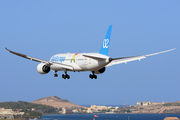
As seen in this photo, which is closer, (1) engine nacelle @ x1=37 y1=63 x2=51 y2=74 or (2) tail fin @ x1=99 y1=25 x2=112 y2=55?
(2) tail fin @ x1=99 y1=25 x2=112 y2=55

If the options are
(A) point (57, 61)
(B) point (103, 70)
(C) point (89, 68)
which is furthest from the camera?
(A) point (57, 61)

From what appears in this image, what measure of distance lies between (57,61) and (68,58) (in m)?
4.31

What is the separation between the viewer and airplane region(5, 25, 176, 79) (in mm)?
61494

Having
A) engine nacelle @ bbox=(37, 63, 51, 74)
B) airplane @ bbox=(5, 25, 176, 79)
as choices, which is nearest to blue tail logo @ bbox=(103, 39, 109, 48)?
airplane @ bbox=(5, 25, 176, 79)

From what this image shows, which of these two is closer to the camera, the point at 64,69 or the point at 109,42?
the point at 109,42

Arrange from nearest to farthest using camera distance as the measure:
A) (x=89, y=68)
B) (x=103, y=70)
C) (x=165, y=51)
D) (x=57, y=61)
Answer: (x=165, y=51) < (x=89, y=68) < (x=103, y=70) < (x=57, y=61)

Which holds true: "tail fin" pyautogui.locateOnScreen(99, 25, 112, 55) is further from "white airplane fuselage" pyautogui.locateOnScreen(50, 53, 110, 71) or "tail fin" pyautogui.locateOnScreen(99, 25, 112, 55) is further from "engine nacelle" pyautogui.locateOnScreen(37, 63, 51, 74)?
"engine nacelle" pyautogui.locateOnScreen(37, 63, 51, 74)

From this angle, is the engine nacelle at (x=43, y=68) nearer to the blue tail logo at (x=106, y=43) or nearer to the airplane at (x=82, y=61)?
the airplane at (x=82, y=61)

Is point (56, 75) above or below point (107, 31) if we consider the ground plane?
below

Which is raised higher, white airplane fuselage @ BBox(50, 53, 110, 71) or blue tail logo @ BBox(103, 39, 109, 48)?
blue tail logo @ BBox(103, 39, 109, 48)

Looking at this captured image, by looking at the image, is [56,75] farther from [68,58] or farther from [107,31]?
[107,31]

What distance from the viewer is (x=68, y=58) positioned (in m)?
70.2

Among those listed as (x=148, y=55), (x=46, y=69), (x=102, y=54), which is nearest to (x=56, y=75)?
(x=46, y=69)

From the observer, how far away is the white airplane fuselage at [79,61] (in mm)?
61875
